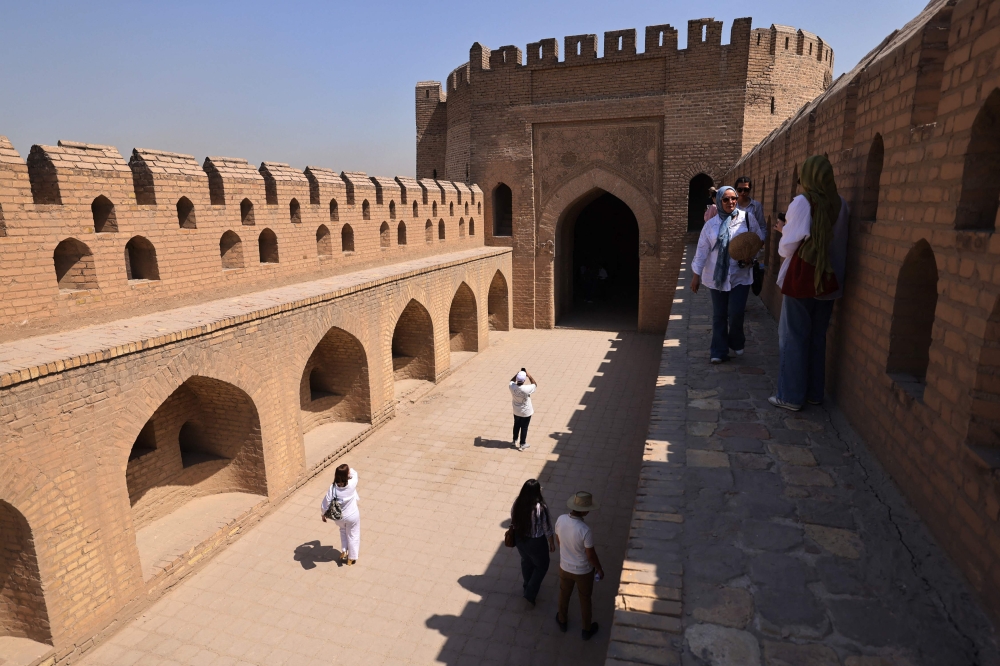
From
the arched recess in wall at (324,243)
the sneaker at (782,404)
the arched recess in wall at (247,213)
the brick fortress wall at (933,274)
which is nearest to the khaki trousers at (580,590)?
the sneaker at (782,404)

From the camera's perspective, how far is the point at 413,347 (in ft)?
38.7

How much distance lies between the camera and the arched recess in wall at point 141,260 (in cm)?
643

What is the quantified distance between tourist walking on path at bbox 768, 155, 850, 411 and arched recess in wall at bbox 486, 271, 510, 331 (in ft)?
40.6

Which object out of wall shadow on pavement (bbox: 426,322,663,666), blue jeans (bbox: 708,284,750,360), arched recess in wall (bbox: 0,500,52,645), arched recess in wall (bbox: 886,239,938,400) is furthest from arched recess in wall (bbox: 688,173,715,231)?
arched recess in wall (bbox: 0,500,52,645)

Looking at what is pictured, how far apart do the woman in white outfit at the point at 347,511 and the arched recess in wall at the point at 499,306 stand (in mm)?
10651

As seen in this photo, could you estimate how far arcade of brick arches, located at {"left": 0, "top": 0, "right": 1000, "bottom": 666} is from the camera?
93.7 inches

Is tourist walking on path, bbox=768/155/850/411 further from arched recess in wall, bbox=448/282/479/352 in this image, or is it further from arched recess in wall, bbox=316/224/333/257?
arched recess in wall, bbox=448/282/479/352

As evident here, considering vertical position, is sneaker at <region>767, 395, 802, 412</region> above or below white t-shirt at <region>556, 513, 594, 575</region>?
above

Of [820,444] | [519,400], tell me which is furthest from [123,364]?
[820,444]

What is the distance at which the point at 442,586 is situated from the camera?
569cm

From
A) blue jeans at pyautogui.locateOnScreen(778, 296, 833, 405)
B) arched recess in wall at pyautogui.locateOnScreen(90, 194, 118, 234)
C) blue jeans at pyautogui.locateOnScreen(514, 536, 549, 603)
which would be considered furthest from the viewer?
arched recess in wall at pyautogui.locateOnScreen(90, 194, 118, 234)

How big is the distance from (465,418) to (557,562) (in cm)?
427

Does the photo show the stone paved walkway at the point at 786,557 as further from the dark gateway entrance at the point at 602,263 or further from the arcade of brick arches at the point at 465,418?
the dark gateway entrance at the point at 602,263

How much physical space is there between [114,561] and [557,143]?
13452 mm
